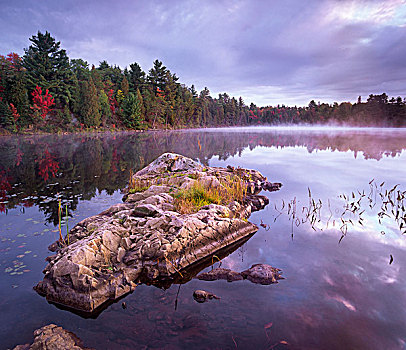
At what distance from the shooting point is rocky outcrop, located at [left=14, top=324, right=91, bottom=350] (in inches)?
129

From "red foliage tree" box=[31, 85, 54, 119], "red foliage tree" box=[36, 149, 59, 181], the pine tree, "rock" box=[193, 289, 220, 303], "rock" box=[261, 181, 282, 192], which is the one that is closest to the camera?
"rock" box=[193, 289, 220, 303]

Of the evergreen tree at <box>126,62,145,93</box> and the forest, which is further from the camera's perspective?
the evergreen tree at <box>126,62,145,93</box>

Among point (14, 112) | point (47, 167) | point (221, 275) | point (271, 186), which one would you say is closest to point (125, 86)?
point (14, 112)

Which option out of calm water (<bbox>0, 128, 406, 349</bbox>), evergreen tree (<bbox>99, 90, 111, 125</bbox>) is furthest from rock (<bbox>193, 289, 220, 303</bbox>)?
evergreen tree (<bbox>99, 90, 111, 125</bbox>)

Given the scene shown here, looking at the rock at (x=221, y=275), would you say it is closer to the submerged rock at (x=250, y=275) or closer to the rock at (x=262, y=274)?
the submerged rock at (x=250, y=275)

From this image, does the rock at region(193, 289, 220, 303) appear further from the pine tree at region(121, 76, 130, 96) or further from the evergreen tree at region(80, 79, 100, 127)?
the pine tree at region(121, 76, 130, 96)

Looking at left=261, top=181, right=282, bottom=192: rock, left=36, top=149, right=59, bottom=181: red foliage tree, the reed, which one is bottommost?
left=261, top=181, right=282, bottom=192: rock

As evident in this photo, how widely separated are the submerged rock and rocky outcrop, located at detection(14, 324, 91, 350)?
256 cm

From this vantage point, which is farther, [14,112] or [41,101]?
[41,101]

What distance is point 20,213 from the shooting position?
8.36 meters

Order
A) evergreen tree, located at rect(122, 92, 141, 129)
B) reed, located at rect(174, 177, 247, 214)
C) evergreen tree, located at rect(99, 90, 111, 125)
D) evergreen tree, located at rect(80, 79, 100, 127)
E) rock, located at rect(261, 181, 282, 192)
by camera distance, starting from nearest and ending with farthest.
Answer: reed, located at rect(174, 177, 247, 214) < rock, located at rect(261, 181, 282, 192) < evergreen tree, located at rect(80, 79, 100, 127) < evergreen tree, located at rect(99, 90, 111, 125) < evergreen tree, located at rect(122, 92, 141, 129)

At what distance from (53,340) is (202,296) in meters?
2.48

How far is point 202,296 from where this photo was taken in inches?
181

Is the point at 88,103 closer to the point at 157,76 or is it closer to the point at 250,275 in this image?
the point at 157,76
